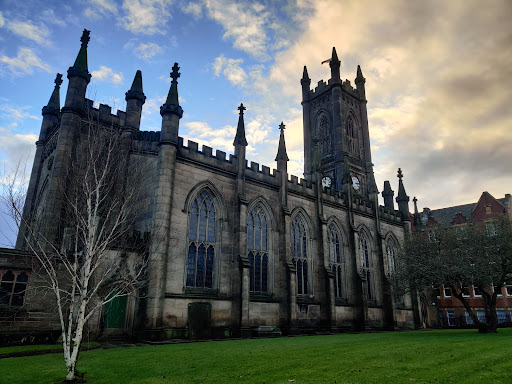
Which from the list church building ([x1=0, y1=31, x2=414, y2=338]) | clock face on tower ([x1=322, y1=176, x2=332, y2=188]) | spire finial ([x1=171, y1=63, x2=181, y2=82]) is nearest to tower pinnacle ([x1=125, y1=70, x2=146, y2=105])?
Result: church building ([x1=0, y1=31, x2=414, y2=338])

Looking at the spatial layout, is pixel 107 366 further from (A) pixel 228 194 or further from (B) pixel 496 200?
(B) pixel 496 200

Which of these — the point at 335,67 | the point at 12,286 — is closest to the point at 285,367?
the point at 12,286

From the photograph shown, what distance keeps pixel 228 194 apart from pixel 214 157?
2708mm

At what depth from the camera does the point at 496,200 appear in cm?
4756

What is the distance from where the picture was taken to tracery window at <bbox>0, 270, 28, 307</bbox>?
1605cm

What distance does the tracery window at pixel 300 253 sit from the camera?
1104 inches

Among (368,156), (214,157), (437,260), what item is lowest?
(437,260)

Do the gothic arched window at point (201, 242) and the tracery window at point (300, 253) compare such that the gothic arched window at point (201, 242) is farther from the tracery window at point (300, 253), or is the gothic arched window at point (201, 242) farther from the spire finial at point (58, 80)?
the spire finial at point (58, 80)

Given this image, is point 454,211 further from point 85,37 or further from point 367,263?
point 85,37

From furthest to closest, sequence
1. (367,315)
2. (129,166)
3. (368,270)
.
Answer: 1. (368,270)
2. (367,315)
3. (129,166)

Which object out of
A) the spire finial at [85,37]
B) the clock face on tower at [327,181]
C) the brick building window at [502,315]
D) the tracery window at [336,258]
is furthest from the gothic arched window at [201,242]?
the brick building window at [502,315]

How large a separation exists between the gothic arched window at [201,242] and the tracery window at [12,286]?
330 inches

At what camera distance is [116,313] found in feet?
61.9

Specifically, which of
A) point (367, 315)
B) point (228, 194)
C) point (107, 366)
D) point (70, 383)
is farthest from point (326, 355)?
point (367, 315)
